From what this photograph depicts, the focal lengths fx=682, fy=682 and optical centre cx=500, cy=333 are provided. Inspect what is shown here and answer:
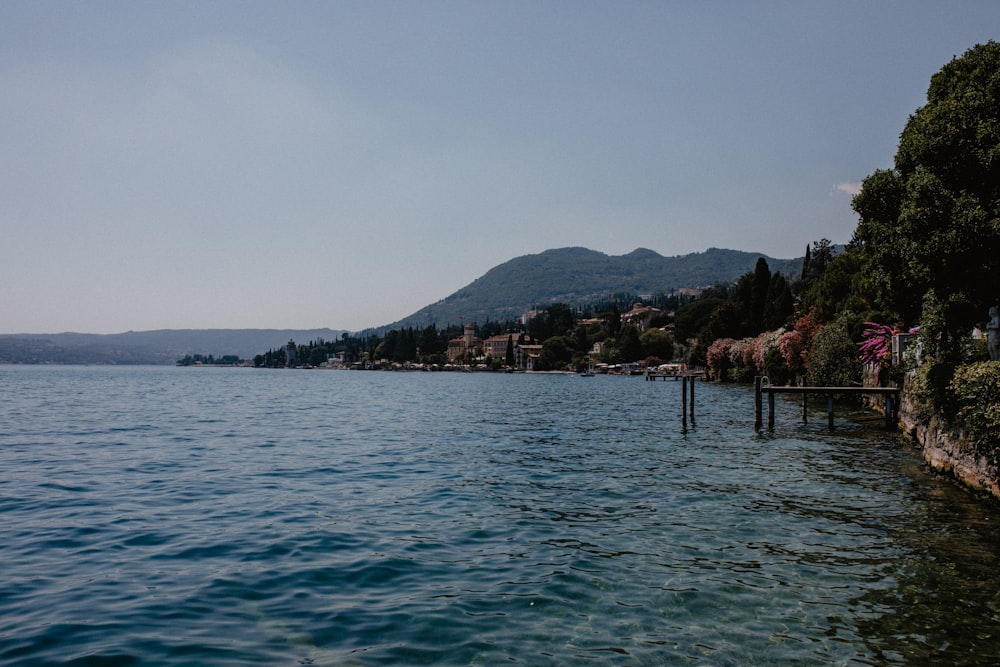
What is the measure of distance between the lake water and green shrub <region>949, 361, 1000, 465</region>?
1.36 m

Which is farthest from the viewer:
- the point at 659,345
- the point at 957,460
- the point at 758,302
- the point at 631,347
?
the point at 631,347

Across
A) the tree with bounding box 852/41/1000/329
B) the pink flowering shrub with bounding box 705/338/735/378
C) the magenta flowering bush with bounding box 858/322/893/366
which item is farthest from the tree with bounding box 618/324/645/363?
the tree with bounding box 852/41/1000/329

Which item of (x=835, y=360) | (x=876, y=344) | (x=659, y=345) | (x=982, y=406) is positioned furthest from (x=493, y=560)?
(x=659, y=345)

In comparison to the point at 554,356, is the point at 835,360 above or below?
below

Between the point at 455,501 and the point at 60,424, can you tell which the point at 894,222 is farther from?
Result: the point at 60,424

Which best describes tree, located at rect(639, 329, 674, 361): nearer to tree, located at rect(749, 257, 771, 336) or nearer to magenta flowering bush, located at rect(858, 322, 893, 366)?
tree, located at rect(749, 257, 771, 336)

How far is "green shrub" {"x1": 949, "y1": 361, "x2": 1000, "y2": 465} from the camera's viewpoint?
15.0 metres

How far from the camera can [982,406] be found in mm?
15367

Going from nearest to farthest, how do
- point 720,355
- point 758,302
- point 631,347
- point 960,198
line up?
point 960,198, point 720,355, point 758,302, point 631,347

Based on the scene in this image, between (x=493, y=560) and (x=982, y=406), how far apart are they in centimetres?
1193

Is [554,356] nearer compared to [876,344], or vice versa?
[876,344]

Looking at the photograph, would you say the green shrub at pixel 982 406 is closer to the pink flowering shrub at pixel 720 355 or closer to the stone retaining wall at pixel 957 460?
the stone retaining wall at pixel 957 460

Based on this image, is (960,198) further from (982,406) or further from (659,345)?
(659,345)

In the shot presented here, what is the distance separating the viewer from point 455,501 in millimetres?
16172
